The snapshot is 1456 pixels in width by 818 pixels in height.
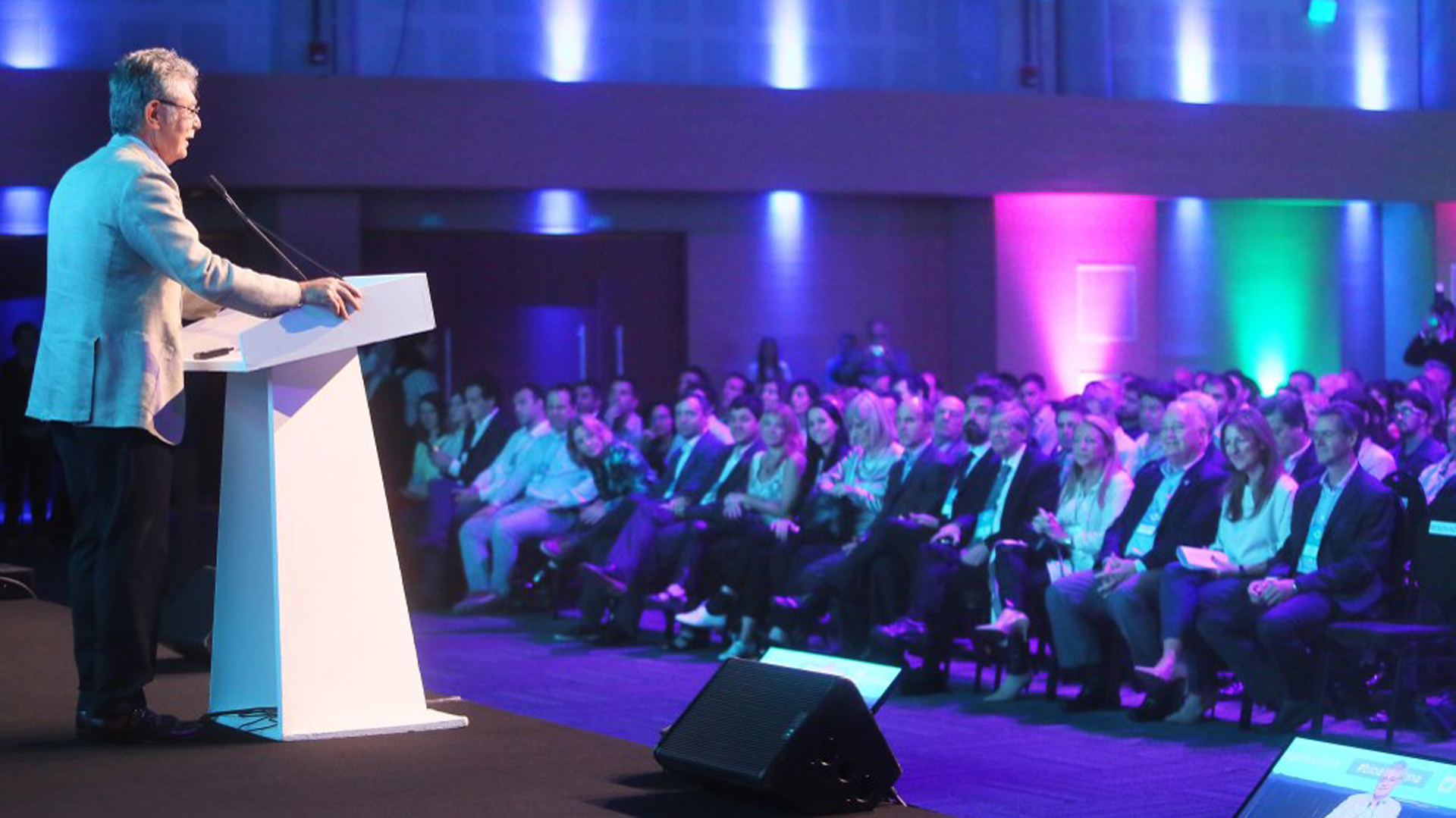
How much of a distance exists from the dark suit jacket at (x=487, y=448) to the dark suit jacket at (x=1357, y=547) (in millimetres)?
5543

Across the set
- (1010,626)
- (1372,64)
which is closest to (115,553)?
(1010,626)

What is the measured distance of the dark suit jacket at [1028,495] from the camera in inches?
283

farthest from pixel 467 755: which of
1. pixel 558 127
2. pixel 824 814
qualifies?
pixel 558 127

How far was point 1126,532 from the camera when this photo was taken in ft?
22.5

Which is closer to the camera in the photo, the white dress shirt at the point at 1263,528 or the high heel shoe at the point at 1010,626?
the white dress shirt at the point at 1263,528

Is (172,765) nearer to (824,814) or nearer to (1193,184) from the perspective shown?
(824,814)

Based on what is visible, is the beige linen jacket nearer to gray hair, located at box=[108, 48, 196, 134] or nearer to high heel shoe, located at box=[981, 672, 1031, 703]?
gray hair, located at box=[108, 48, 196, 134]

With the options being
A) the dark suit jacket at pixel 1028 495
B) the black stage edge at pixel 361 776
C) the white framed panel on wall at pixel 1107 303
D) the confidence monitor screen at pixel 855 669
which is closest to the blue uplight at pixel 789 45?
the white framed panel on wall at pixel 1107 303

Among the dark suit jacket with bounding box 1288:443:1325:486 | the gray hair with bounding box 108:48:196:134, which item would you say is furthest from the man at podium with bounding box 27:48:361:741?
the dark suit jacket with bounding box 1288:443:1325:486

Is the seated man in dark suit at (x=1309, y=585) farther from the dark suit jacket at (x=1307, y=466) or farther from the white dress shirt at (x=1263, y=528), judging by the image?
the dark suit jacket at (x=1307, y=466)

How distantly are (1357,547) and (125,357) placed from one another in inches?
156

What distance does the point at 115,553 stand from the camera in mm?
4012

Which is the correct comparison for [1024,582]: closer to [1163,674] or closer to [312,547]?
[1163,674]

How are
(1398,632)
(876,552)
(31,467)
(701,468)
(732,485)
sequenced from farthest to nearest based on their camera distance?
(31,467)
(701,468)
(732,485)
(876,552)
(1398,632)
